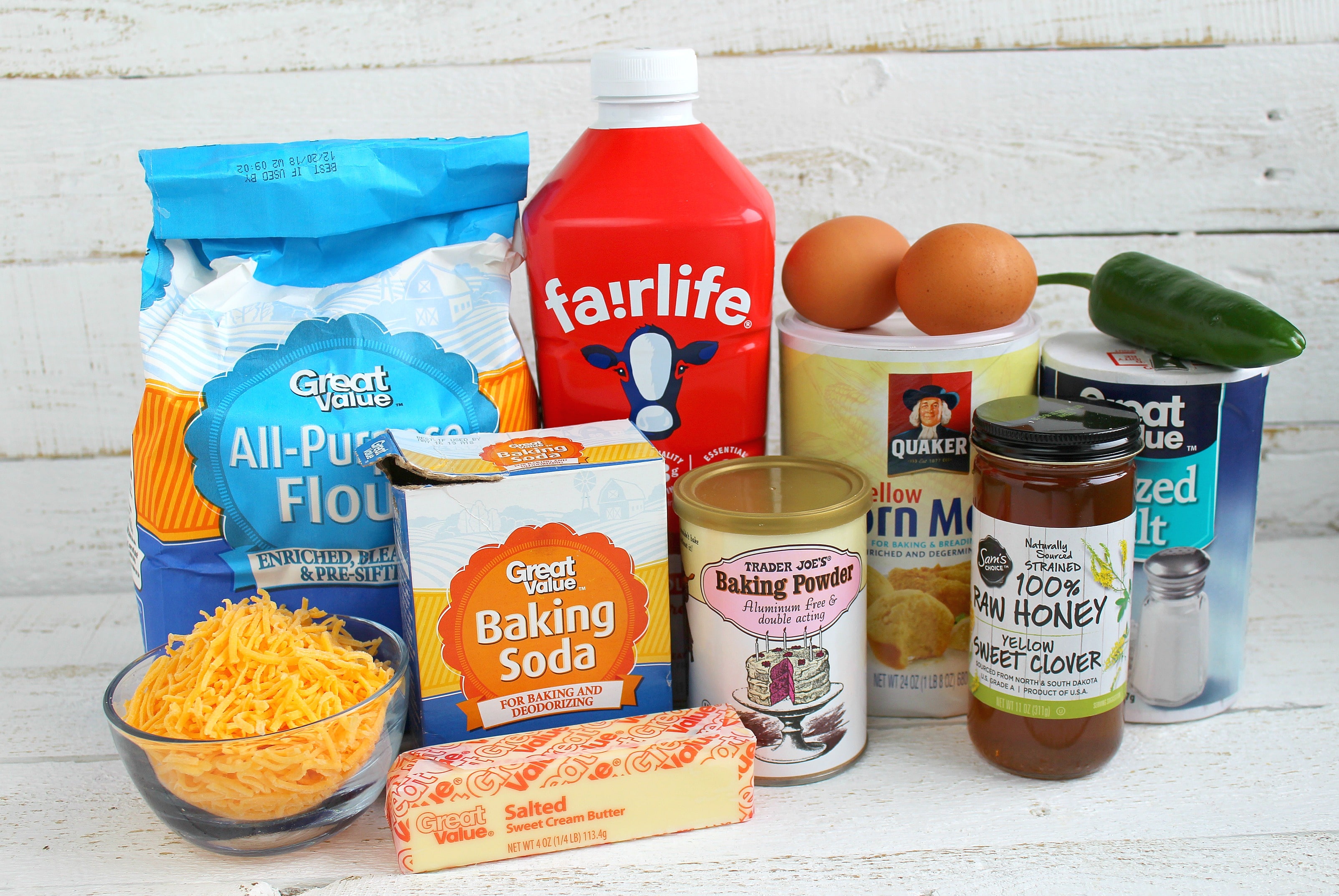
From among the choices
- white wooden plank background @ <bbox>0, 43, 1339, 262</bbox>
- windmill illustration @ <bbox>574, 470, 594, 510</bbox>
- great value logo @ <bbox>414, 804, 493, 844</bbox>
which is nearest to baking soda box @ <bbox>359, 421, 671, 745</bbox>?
windmill illustration @ <bbox>574, 470, 594, 510</bbox>

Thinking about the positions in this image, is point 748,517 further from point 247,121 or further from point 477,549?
point 247,121

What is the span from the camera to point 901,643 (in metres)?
0.99

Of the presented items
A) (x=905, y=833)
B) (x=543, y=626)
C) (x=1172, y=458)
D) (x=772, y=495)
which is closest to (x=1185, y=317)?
(x=1172, y=458)

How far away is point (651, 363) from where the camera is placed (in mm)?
983

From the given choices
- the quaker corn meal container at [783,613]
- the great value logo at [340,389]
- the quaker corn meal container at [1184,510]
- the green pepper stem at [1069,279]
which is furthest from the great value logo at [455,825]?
the green pepper stem at [1069,279]

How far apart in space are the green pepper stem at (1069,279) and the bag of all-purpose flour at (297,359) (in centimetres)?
51

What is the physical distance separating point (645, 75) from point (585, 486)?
351 millimetres

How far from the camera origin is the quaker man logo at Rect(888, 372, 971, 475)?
0.93 m

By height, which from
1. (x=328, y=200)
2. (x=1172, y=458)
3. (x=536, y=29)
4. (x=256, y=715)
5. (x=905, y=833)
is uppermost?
(x=536, y=29)

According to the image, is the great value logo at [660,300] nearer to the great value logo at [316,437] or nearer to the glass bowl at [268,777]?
the great value logo at [316,437]

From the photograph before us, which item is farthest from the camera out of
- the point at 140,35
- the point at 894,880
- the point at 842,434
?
the point at 140,35

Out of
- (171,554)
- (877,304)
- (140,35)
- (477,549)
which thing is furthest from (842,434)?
(140,35)

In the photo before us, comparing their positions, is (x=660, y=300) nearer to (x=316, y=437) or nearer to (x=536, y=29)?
(x=316, y=437)

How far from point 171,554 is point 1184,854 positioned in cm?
84
